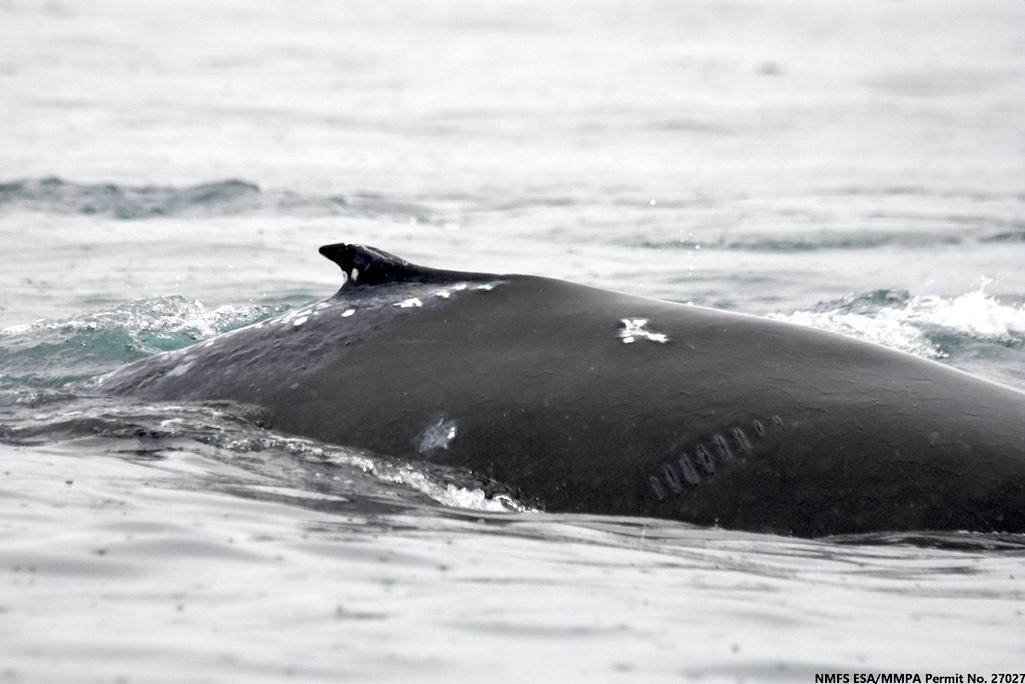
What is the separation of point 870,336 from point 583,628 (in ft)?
23.4

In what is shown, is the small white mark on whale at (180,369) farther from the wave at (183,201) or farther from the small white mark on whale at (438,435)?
the wave at (183,201)

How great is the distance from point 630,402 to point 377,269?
1433 millimetres

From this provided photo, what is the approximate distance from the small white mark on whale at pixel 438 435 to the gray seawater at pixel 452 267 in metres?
0.12

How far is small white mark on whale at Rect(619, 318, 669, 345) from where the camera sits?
6.02 metres

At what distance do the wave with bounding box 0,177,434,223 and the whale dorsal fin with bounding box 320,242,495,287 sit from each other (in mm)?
10362

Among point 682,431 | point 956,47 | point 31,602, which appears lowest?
point 31,602

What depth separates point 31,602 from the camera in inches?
167

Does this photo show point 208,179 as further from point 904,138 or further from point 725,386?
point 725,386

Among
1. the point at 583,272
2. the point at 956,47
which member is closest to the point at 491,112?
the point at 583,272

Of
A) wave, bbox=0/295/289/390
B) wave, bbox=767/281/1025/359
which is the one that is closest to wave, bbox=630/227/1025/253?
wave, bbox=767/281/1025/359

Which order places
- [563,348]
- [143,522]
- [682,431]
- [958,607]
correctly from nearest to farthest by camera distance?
[958,607]
[143,522]
[682,431]
[563,348]

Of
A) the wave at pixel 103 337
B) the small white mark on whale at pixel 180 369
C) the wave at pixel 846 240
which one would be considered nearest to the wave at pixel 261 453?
the small white mark on whale at pixel 180 369

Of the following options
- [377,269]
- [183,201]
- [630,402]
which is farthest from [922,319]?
[183,201]

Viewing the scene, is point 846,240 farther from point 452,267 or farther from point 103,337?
point 103,337
